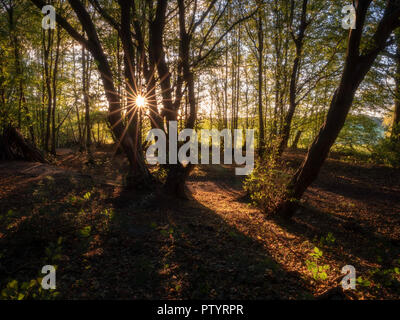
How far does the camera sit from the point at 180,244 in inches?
183

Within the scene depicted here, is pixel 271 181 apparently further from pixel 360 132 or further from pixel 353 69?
pixel 360 132

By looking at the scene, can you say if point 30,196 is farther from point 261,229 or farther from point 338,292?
point 338,292

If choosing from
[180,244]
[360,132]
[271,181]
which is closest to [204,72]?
[271,181]

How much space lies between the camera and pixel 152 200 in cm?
715

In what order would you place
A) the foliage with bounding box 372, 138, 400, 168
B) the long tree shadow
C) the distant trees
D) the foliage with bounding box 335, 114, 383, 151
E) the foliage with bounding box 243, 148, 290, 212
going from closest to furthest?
the long tree shadow → the distant trees → the foliage with bounding box 243, 148, 290, 212 → the foliage with bounding box 372, 138, 400, 168 → the foliage with bounding box 335, 114, 383, 151

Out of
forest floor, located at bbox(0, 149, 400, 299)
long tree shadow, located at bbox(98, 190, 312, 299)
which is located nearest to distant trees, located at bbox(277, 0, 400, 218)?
forest floor, located at bbox(0, 149, 400, 299)

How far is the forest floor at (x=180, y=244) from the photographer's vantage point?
3441mm

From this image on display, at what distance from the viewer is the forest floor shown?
11.3 ft

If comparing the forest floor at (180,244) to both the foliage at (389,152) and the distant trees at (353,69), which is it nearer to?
the foliage at (389,152)

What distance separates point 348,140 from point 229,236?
1325 cm

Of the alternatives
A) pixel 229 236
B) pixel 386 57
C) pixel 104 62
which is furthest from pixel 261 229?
pixel 386 57

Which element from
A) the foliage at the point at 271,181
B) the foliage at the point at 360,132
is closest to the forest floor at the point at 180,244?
the foliage at the point at 271,181

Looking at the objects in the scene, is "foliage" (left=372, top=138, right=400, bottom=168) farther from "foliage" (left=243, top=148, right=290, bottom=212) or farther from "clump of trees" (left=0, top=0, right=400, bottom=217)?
"foliage" (left=243, top=148, right=290, bottom=212)

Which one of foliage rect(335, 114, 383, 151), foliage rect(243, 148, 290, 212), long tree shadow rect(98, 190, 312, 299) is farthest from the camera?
foliage rect(335, 114, 383, 151)
